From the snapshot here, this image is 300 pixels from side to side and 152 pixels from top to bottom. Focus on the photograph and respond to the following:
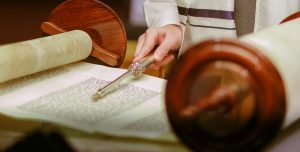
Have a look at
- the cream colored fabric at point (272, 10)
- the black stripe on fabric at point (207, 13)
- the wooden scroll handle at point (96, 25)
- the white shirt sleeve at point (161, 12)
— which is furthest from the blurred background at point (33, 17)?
the wooden scroll handle at point (96, 25)

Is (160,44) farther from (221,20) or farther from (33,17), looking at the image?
(33,17)

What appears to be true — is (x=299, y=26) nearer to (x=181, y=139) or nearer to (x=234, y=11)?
(x=181, y=139)

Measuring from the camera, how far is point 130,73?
0.97 metres

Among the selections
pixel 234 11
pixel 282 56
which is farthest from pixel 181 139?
pixel 234 11

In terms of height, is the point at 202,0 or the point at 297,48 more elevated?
the point at 297,48

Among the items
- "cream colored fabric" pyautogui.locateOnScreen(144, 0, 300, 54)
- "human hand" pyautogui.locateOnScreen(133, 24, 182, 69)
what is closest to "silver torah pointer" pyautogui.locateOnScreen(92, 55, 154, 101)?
"human hand" pyautogui.locateOnScreen(133, 24, 182, 69)

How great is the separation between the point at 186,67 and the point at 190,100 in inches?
1.6

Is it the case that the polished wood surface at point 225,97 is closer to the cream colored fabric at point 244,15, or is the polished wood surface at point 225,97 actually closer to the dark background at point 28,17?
the cream colored fabric at point 244,15

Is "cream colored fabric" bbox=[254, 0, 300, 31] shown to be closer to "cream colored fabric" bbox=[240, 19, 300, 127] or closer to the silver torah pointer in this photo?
the silver torah pointer

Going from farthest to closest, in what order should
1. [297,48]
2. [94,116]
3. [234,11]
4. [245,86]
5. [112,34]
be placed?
[234,11]
[112,34]
[94,116]
[297,48]
[245,86]

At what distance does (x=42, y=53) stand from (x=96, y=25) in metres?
0.20

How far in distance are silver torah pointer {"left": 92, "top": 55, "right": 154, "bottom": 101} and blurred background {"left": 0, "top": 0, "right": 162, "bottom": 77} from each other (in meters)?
1.99

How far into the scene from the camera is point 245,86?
1.81 feet

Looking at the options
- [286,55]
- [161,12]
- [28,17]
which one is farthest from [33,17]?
[286,55]
